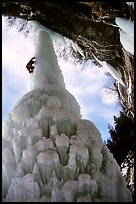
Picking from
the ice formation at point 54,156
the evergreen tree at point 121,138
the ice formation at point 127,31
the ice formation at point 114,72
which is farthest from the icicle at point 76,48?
the evergreen tree at point 121,138

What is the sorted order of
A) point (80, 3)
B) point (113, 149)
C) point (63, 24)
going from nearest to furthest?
point (80, 3)
point (63, 24)
point (113, 149)

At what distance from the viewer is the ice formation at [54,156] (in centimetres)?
543

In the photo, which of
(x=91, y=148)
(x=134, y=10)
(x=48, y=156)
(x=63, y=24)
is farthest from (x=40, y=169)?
(x=63, y=24)

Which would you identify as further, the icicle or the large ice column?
the icicle

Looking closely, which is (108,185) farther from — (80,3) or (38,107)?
(80,3)

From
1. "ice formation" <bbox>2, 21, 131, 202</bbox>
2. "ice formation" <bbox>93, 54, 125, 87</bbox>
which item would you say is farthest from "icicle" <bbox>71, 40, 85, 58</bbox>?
"ice formation" <bbox>2, 21, 131, 202</bbox>

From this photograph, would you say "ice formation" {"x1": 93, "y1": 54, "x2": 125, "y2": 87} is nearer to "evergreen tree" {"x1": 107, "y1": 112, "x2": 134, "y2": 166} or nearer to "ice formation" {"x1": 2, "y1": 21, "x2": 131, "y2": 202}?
"ice formation" {"x1": 2, "y1": 21, "x2": 131, "y2": 202}

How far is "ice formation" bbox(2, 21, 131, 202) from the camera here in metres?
5.43

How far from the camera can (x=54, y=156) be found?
576cm

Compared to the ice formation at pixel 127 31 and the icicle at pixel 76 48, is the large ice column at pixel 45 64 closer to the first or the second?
the icicle at pixel 76 48

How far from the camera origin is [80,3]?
7152mm

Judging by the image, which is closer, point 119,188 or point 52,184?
point 52,184

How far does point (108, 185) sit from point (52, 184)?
2.77 ft

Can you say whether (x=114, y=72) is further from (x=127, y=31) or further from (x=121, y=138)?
(x=121, y=138)
